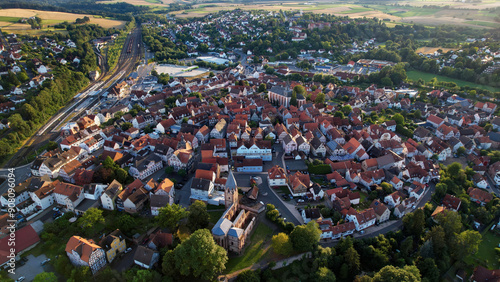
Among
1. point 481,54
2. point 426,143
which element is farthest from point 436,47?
point 426,143

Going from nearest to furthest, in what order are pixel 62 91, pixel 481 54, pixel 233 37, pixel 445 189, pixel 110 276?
pixel 110 276, pixel 445 189, pixel 62 91, pixel 481 54, pixel 233 37

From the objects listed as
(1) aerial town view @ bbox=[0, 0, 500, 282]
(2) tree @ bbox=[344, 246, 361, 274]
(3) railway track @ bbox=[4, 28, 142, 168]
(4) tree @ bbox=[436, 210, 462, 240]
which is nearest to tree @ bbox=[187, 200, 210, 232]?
A: (1) aerial town view @ bbox=[0, 0, 500, 282]

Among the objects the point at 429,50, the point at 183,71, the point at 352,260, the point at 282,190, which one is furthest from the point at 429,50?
the point at 352,260

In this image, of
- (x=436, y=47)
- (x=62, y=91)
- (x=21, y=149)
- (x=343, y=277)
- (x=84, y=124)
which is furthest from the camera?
(x=436, y=47)

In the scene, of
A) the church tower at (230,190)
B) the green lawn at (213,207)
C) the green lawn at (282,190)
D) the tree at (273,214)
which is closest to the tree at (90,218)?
the green lawn at (213,207)

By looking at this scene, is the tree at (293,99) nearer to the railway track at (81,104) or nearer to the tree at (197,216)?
the tree at (197,216)

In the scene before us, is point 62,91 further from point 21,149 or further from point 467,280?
point 467,280
